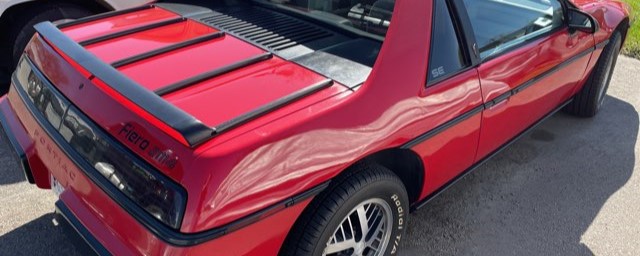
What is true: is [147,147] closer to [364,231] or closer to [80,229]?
[80,229]

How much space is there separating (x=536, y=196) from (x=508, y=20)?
109cm

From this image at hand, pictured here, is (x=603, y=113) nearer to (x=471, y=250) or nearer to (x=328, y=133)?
(x=471, y=250)

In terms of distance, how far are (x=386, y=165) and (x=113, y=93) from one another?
1191mm

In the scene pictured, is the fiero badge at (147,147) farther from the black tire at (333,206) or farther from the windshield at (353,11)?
the windshield at (353,11)

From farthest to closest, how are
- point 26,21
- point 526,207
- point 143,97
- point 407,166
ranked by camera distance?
point 26,21
point 526,207
point 407,166
point 143,97

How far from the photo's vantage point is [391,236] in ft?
7.54

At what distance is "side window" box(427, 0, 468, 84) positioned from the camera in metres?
2.18

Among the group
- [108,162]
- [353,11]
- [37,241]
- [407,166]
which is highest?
[353,11]

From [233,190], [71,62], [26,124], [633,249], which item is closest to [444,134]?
[233,190]

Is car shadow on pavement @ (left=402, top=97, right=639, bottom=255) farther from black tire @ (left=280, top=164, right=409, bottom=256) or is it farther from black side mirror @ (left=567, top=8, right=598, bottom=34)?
black side mirror @ (left=567, top=8, right=598, bottom=34)

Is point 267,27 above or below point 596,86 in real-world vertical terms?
above

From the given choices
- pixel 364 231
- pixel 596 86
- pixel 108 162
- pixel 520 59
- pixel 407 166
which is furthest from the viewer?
pixel 596 86

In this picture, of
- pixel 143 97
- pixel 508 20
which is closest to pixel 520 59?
pixel 508 20

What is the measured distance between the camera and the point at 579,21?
3.09 metres
